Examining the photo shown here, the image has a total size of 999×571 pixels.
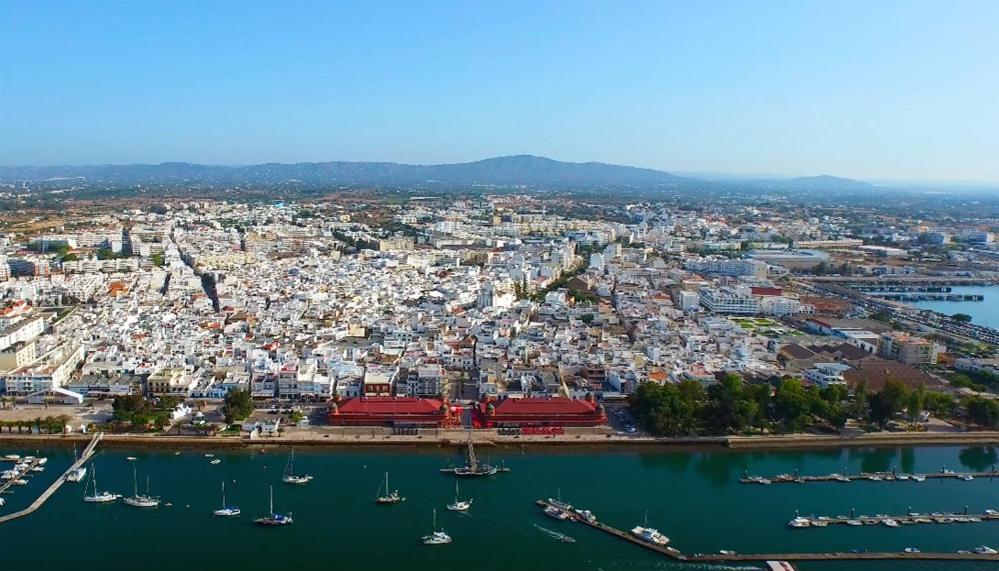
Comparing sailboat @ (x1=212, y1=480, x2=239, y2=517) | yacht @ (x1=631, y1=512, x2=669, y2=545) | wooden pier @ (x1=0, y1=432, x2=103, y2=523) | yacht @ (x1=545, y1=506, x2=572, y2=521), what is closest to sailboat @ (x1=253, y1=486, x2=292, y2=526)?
sailboat @ (x1=212, y1=480, x2=239, y2=517)

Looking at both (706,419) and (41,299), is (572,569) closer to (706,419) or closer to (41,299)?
(706,419)

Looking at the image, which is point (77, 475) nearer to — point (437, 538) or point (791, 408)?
point (437, 538)

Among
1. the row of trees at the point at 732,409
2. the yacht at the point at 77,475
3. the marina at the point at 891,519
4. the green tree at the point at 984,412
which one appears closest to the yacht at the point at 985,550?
the marina at the point at 891,519

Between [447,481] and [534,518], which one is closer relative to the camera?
[534,518]

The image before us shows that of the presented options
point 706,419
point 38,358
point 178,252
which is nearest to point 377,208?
point 178,252

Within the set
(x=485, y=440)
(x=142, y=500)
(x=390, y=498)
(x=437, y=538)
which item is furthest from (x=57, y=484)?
(x=485, y=440)

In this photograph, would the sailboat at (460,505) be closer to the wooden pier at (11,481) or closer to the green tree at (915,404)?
the wooden pier at (11,481)
